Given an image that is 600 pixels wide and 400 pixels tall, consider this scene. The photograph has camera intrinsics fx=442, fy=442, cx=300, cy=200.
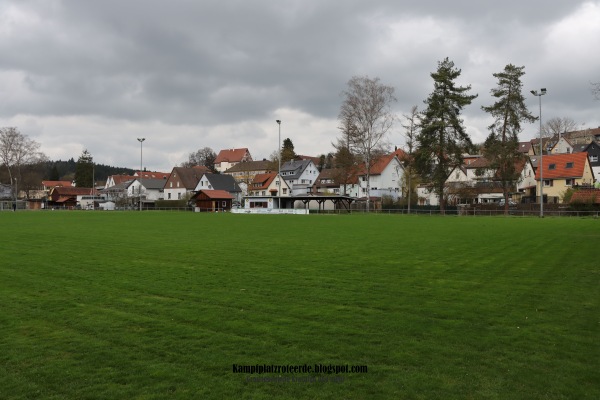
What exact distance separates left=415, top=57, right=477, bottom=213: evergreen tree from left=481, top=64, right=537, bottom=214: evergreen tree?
3.89m

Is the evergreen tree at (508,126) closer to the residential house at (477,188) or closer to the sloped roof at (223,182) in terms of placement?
the residential house at (477,188)

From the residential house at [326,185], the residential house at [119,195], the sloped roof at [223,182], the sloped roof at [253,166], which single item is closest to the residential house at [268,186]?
the sloped roof at [223,182]

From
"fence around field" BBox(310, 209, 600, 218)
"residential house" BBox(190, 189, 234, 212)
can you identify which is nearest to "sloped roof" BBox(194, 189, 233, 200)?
"residential house" BBox(190, 189, 234, 212)

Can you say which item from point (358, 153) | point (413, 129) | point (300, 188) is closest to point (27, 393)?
point (358, 153)

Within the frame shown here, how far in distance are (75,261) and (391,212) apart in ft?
193

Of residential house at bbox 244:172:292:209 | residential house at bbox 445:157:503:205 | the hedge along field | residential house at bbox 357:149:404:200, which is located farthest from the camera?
residential house at bbox 244:172:292:209

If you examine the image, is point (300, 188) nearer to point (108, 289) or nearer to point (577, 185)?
point (577, 185)

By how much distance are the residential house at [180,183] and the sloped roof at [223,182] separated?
4557mm

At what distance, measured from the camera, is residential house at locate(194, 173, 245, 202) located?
355ft

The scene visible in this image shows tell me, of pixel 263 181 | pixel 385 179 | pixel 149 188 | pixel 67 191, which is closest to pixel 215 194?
pixel 263 181

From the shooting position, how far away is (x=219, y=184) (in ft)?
359

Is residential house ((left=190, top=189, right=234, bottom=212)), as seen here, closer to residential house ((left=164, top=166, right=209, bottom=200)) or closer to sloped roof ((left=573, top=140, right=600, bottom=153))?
residential house ((left=164, top=166, right=209, bottom=200))

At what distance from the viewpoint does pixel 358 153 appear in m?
67.1

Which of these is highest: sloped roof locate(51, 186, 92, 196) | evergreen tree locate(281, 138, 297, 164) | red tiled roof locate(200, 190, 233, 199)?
evergreen tree locate(281, 138, 297, 164)
